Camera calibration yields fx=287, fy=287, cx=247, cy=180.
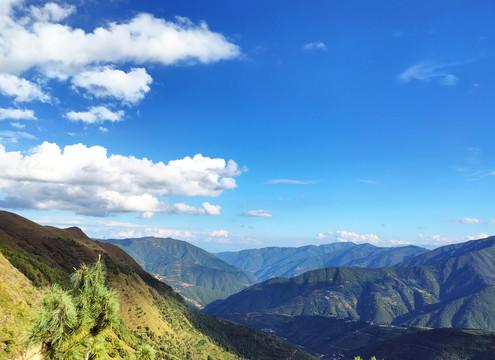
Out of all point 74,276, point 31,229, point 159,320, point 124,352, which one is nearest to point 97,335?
point 74,276

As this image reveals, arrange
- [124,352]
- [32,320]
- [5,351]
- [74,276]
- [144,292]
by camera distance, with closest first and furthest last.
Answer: [32,320], [74,276], [5,351], [124,352], [144,292]

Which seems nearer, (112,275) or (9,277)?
(9,277)

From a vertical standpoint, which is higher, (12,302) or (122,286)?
(12,302)

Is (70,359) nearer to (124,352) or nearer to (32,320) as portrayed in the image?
(32,320)

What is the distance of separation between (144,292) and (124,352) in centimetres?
9232

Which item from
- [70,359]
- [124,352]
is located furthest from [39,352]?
[124,352]

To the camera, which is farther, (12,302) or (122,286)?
(122,286)

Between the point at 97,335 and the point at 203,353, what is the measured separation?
16245 cm

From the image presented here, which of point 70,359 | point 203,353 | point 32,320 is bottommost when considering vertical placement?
point 203,353

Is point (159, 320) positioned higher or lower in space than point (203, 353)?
higher

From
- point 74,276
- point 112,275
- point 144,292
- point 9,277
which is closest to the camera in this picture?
point 74,276

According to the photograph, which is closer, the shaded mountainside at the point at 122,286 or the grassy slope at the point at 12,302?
the grassy slope at the point at 12,302

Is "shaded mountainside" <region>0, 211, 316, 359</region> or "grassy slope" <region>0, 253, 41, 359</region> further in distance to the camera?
"shaded mountainside" <region>0, 211, 316, 359</region>

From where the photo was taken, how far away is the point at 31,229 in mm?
142500
